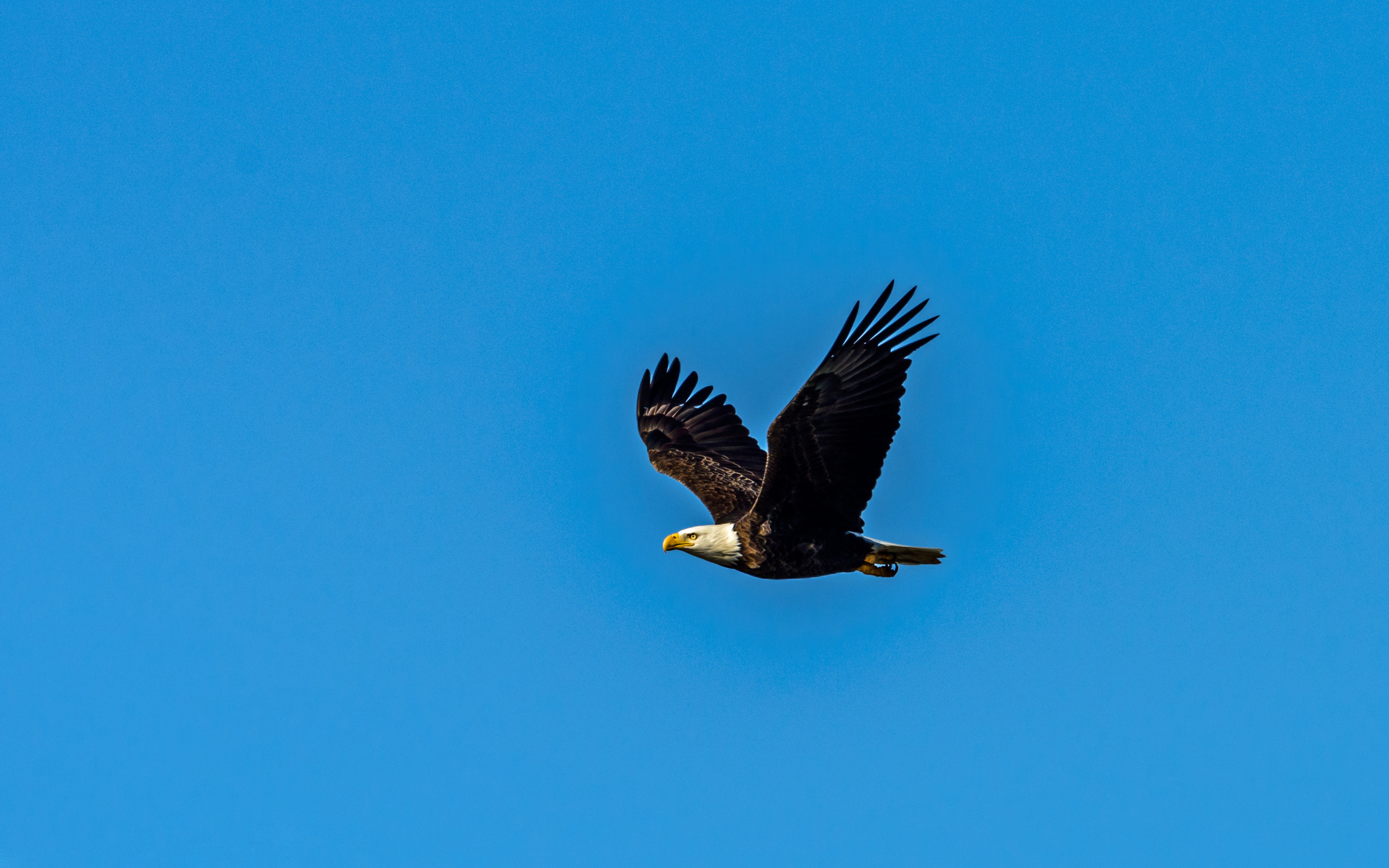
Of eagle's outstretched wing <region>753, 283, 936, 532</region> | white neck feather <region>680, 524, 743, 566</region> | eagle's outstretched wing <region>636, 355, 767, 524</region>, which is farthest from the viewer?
eagle's outstretched wing <region>636, 355, 767, 524</region>

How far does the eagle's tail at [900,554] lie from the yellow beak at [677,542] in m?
1.78

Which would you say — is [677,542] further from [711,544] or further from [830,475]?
[830,475]

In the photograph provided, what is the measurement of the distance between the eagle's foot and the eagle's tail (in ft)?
0.19

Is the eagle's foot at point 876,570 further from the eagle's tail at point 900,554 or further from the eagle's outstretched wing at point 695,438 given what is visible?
the eagle's outstretched wing at point 695,438

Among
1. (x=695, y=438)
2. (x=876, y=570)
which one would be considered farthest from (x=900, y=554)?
(x=695, y=438)

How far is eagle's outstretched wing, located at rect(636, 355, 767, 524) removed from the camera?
54.7 ft

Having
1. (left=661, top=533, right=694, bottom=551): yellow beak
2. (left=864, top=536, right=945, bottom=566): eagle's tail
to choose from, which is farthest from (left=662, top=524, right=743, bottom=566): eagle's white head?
(left=864, top=536, right=945, bottom=566): eagle's tail

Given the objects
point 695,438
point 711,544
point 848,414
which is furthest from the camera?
point 695,438

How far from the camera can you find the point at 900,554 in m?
13.9

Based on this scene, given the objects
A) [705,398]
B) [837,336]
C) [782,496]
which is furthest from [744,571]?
[705,398]

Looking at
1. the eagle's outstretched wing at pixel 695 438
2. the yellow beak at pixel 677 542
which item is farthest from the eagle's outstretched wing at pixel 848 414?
the eagle's outstretched wing at pixel 695 438

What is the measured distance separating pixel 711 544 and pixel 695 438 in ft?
12.3

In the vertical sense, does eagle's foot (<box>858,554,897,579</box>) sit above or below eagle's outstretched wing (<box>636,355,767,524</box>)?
below

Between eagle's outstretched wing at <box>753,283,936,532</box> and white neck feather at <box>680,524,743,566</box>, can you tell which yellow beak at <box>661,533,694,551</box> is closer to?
white neck feather at <box>680,524,743,566</box>
